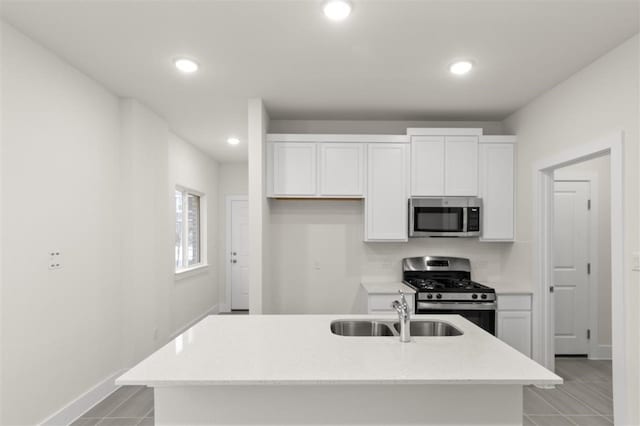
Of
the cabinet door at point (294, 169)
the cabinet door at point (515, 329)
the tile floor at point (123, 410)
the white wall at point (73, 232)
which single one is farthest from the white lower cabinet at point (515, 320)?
the white wall at point (73, 232)

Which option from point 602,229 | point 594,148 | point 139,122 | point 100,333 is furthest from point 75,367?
point 602,229

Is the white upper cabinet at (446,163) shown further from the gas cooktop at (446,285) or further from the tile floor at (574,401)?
the tile floor at (574,401)

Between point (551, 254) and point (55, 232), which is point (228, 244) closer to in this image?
point (55, 232)

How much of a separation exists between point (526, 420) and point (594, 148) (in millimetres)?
2070

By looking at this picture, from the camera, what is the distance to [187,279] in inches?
197

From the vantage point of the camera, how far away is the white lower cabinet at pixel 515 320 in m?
3.41

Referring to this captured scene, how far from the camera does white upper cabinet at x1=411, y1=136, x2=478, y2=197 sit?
3721 mm

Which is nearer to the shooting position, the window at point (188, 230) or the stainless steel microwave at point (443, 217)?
the stainless steel microwave at point (443, 217)

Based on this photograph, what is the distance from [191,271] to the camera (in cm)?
508

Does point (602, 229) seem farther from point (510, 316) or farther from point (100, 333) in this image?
point (100, 333)

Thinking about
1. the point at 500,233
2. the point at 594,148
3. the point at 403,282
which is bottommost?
the point at 403,282

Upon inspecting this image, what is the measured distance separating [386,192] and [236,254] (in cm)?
356

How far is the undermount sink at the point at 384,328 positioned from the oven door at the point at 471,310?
3.59ft

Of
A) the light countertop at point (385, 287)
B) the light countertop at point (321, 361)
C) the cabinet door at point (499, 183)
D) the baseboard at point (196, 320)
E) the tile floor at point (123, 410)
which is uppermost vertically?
the cabinet door at point (499, 183)
